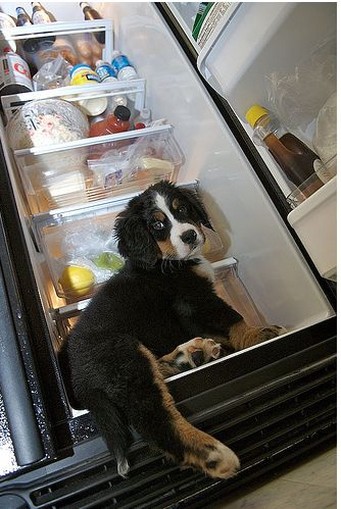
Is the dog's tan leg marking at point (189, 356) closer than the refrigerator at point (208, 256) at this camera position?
No

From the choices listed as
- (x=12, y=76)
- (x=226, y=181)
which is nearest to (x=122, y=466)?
(x=226, y=181)

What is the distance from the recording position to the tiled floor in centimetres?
93

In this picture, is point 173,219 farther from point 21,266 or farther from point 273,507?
point 273,507

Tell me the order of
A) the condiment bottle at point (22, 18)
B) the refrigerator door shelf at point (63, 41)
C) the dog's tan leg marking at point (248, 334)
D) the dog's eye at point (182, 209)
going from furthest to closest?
the condiment bottle at point (22, 18) → the refrigerator door shelf at point (63, 41) → the dog's eye at point (182, 209) → the dog's tan leg marking at point (248, 334)

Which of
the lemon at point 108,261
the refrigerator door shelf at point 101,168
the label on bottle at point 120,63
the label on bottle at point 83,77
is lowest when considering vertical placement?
the lemon at point 108,261

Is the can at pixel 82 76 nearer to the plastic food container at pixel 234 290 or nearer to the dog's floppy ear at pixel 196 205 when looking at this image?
the dog's floppy ear at pixel 196 205

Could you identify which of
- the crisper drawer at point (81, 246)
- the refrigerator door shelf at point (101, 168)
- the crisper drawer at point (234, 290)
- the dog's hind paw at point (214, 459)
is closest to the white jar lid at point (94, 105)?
the refrigerator door shelf at point (101, 168)

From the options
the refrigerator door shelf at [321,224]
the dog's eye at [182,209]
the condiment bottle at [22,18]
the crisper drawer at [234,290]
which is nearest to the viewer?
the refrigerator door shelf at [321,224]

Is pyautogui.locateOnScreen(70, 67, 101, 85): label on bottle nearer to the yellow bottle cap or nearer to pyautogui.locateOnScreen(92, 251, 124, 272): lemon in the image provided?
pyautogui.locateOnScreen(92, 251, 124, 272): lemon

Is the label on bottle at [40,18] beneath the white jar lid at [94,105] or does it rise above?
above

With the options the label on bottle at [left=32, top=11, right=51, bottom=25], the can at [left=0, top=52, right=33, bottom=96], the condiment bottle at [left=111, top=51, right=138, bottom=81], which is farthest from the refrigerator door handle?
the label on bottle at [left=32, top=11, right=51, bottom=25]

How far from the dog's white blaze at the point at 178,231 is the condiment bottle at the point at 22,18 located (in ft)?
3.35

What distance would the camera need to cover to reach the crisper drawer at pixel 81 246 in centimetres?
130

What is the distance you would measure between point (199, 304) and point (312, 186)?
0.46m
